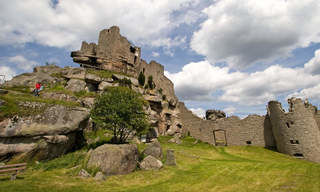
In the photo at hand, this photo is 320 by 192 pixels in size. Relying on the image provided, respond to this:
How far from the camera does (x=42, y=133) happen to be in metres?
12.3

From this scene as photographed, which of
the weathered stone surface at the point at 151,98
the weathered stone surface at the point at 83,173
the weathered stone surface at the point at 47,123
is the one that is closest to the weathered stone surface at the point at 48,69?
the weathered stone surface at the point at 151,98

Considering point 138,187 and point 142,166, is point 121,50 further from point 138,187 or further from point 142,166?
point 138,187

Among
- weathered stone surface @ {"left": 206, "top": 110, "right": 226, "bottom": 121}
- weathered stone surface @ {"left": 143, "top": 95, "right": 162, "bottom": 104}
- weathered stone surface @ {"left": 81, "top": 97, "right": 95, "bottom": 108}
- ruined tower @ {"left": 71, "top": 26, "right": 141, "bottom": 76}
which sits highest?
ruined tower @ {"left": 71, "top": 26, "right": 141, "bottom": 76}

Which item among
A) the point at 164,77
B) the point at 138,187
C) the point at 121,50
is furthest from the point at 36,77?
the point at 164,77

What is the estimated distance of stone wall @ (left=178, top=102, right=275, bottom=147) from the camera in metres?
24.8

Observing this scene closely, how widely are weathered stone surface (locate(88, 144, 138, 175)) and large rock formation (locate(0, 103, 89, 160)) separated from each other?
4253 millimetres

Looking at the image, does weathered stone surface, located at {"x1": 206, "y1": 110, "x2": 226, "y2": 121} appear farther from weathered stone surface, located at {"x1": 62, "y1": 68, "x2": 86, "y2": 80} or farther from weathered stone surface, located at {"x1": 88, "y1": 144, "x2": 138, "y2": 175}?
weathered stone surface, located at {"x1": 88, "y1": 144, "x2": 138, "y2": 175}

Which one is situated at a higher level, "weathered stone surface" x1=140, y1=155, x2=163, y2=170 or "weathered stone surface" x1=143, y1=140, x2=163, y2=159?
"weathered stone surface" x1=143, y1=140, x2=163, y2=159

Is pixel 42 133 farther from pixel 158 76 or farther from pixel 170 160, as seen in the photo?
pixel 158 76

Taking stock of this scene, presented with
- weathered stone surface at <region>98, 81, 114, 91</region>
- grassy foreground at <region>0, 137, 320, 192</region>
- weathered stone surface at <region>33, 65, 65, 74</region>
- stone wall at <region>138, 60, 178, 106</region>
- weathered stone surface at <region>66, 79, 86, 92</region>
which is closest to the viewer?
grassy foreground at <region>0, 137, 320, 192</region>

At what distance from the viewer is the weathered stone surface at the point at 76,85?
23500 mm

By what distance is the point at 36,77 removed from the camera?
23.7m

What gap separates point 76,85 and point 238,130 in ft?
88.9

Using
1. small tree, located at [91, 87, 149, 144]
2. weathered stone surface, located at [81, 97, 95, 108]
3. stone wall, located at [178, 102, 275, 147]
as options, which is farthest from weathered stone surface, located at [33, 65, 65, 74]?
stone wall, located at [178, 102, 275, 147]
